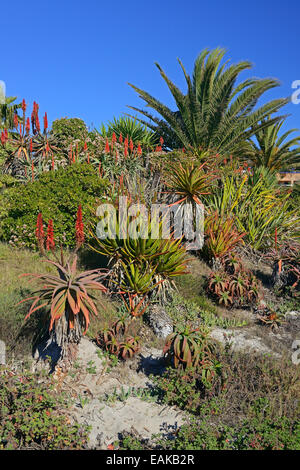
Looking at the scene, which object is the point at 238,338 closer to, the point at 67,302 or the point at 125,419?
the point at 125,419

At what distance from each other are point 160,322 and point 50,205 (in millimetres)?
3575

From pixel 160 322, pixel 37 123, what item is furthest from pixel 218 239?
pixel 37 123

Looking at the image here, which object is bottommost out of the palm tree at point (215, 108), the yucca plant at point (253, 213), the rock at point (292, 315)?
the rock at point (292, 315)

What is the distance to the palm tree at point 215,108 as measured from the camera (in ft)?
43.1

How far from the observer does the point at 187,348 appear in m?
4.30

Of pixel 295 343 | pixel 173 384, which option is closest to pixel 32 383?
pixel 173 384

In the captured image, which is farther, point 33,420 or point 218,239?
point 218,239

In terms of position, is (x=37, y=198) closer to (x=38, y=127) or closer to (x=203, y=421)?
(x=38, y=127)

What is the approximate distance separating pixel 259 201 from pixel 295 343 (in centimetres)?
449

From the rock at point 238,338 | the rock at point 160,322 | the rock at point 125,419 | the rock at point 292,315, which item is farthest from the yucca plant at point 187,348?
the rock at point 292,315

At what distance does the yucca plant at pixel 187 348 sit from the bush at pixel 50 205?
11.3 ft

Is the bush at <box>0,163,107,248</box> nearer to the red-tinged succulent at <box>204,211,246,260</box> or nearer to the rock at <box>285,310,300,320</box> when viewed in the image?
the red-tinged succulent at <box>204,211,246,260</box>

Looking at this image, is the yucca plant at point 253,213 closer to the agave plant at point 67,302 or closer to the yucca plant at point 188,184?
the yucca plant at point 188,184
